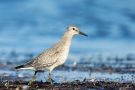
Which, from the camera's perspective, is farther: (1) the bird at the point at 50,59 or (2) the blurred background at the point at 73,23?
(2) the blurred background at the point at 73,23

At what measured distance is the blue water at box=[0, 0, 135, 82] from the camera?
2456cm

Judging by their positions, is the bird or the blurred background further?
the blurred background

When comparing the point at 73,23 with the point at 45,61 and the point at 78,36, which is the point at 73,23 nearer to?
the point at 78,36

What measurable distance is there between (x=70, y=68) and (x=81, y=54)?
525 cm

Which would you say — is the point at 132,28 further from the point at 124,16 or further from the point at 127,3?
the point at 127,3

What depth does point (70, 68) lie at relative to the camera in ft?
71.4

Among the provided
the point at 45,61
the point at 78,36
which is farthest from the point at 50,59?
the point at 78,36

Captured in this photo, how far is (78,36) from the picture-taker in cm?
3184

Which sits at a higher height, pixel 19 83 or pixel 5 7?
pixel 5 7

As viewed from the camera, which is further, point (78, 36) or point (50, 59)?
point (78, 36)

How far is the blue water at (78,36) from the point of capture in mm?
24562

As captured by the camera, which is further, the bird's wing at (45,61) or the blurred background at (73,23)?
the blurred background at (73,23)

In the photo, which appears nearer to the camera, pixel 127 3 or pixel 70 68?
pixel 70 68

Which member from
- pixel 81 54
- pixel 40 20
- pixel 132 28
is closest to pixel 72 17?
pixel 40 20
